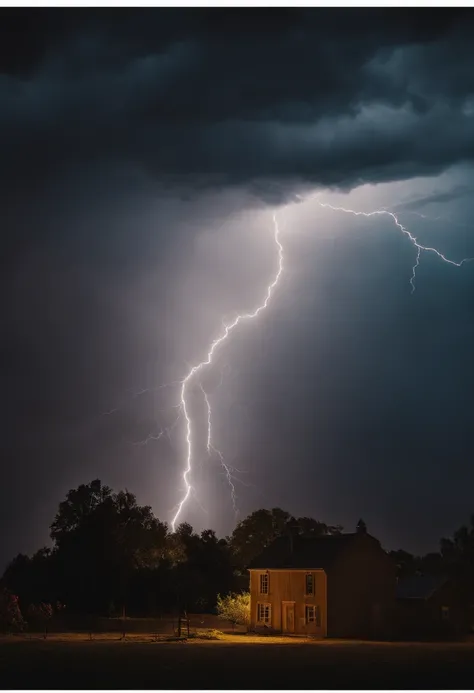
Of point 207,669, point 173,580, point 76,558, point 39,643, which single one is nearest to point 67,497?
point 76,558

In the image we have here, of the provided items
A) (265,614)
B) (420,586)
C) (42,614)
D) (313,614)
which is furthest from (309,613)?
(42,614)

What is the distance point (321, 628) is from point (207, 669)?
620 inches

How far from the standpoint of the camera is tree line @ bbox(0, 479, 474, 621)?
144 feet

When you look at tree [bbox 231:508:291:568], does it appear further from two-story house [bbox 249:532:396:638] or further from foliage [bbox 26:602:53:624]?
foliage [bbox 26:602:53:624]

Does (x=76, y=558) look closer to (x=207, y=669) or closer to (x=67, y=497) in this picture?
(x=67, y=497)

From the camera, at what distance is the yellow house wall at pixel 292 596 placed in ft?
134

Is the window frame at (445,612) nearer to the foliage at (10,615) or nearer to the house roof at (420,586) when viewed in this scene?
the house roof at (420,586)

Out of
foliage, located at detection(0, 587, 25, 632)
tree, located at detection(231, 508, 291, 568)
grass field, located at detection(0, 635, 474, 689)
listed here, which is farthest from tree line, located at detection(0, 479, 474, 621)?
tree, located at detection(231, 508, 291, 568)

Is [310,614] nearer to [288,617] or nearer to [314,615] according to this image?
[314,615]

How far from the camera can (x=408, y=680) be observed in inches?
926

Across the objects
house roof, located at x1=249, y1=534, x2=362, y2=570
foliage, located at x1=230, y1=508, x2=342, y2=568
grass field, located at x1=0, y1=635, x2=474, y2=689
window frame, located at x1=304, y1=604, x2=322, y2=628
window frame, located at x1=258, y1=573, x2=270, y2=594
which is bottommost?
grass field, located at x1=0, y1=635, x2=474, y2=689

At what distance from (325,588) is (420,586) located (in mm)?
5750

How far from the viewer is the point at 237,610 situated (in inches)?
1704

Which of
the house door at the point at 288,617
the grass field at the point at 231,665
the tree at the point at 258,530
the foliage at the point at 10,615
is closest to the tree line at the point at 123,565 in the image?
the foliage at the point at 10,615
